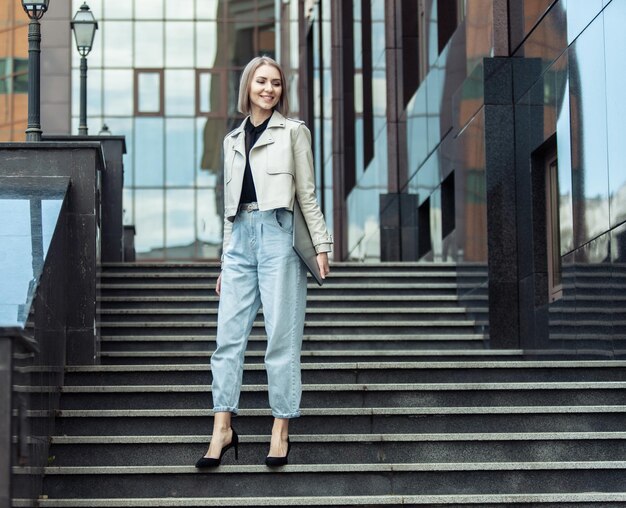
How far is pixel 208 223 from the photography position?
148 feet

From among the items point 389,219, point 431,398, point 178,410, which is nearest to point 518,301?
point 431,398

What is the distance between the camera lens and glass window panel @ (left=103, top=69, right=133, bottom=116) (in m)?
45.9

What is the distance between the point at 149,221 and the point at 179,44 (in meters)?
5.92

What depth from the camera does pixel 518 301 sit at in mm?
13352

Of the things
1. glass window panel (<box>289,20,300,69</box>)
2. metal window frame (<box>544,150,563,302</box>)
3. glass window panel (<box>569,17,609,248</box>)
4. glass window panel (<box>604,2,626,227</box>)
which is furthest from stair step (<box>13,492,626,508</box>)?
glass window panel (<box>289,20,300,69</box>)

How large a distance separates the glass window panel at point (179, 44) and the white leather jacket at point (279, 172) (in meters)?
39.0

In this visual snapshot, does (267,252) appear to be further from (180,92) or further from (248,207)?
(180,92)

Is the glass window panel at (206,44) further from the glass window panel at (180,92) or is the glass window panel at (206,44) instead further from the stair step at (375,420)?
the stair step at (375,420)

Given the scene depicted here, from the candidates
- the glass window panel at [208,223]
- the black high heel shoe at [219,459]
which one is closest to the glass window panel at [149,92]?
the glass window panel at [208,223]

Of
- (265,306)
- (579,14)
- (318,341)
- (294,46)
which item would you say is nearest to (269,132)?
(265,306)

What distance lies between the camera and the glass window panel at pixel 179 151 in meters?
45.4

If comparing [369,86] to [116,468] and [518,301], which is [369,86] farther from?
[116,468]

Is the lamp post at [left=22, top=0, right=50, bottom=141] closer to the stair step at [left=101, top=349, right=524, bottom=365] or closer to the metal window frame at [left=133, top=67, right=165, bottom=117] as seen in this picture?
the stair step at [left=101, top=349, right=524, bottom=365]

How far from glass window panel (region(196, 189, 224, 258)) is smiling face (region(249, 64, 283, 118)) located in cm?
3672
